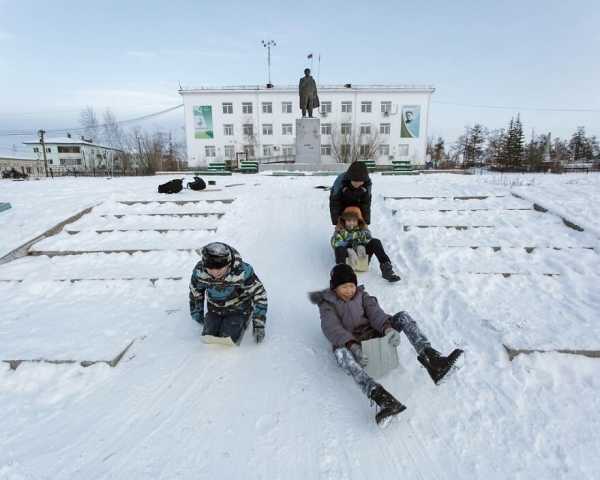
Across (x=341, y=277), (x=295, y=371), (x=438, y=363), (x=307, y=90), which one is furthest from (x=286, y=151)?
(x=438, y=363)

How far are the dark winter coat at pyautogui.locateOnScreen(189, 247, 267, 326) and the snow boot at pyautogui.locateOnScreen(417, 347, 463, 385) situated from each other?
1545 mm

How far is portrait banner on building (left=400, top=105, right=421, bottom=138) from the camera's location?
132 feet

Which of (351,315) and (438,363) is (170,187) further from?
(438,363)

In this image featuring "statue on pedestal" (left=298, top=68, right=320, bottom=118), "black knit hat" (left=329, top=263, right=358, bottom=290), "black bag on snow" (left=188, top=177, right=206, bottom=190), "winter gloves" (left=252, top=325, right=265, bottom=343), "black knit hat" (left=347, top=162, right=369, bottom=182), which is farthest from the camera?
"statue on pedestal" (left=298, top=68, right=320, bottom=118)

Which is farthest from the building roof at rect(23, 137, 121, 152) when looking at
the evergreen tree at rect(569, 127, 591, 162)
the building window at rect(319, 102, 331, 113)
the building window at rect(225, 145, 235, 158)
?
the evergreen tree at rect(569, 127, 591, 162)

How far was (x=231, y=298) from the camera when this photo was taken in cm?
329

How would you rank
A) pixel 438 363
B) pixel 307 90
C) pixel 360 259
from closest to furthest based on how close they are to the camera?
1. pixel 438 363
2. pixel 360 259
3. pixel 307 90

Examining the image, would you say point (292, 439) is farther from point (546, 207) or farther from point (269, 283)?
point (546, 207)

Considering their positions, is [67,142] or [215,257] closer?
[215,257]

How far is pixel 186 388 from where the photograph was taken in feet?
8.96

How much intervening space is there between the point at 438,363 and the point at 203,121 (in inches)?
1690

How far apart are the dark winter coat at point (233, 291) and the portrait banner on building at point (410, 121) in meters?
42.1

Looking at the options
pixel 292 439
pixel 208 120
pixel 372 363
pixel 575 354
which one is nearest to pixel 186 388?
pixel 292 439

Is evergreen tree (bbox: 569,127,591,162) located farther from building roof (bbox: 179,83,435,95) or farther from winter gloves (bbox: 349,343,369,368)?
winter gloves (bbox: 349,343,369,368)
